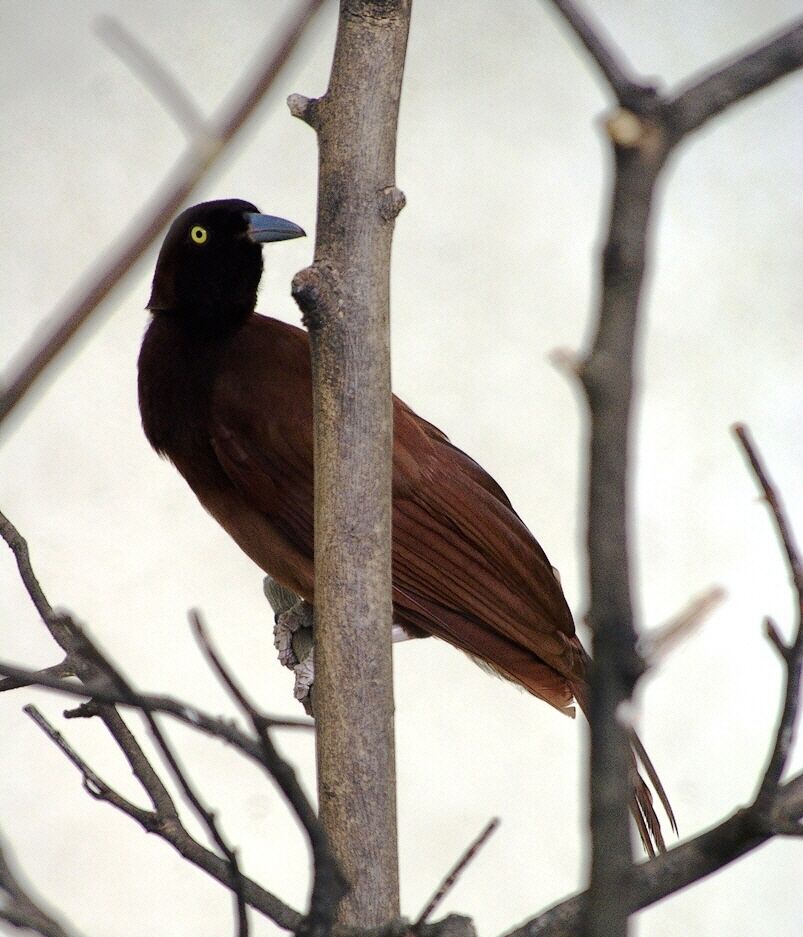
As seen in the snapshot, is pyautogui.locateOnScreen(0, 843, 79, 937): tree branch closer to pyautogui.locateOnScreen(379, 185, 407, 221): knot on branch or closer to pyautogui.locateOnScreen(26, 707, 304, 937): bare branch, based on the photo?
pyautogui.locateOnScreen(26, 707, 304, 937): bare branch

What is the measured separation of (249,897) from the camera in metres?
0.62

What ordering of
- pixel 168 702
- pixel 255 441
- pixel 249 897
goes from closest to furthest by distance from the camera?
pixel 168 702 < pixel 249 897 < pixel 255 441

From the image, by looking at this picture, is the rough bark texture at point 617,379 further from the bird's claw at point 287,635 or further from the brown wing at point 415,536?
the bird's claw at point 287,635

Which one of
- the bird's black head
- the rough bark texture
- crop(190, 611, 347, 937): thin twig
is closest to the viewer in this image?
the rough bark texture

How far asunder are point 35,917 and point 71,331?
0.39m

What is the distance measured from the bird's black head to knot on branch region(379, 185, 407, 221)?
0.41m

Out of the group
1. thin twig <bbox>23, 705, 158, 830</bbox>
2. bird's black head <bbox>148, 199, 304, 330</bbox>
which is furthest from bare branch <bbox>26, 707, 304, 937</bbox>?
bird's black head <bbox>148, 199, 304, 330</bbox>

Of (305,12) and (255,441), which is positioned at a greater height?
(255,441)

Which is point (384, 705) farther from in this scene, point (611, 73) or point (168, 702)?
point (611, 73)

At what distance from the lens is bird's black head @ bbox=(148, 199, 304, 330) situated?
3.67 feet

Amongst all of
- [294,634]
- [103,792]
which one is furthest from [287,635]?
[103,792]

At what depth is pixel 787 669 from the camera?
21.3 inches

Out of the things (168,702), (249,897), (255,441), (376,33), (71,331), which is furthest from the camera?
(255,441)

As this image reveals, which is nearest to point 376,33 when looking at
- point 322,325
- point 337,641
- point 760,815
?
point 322,325
